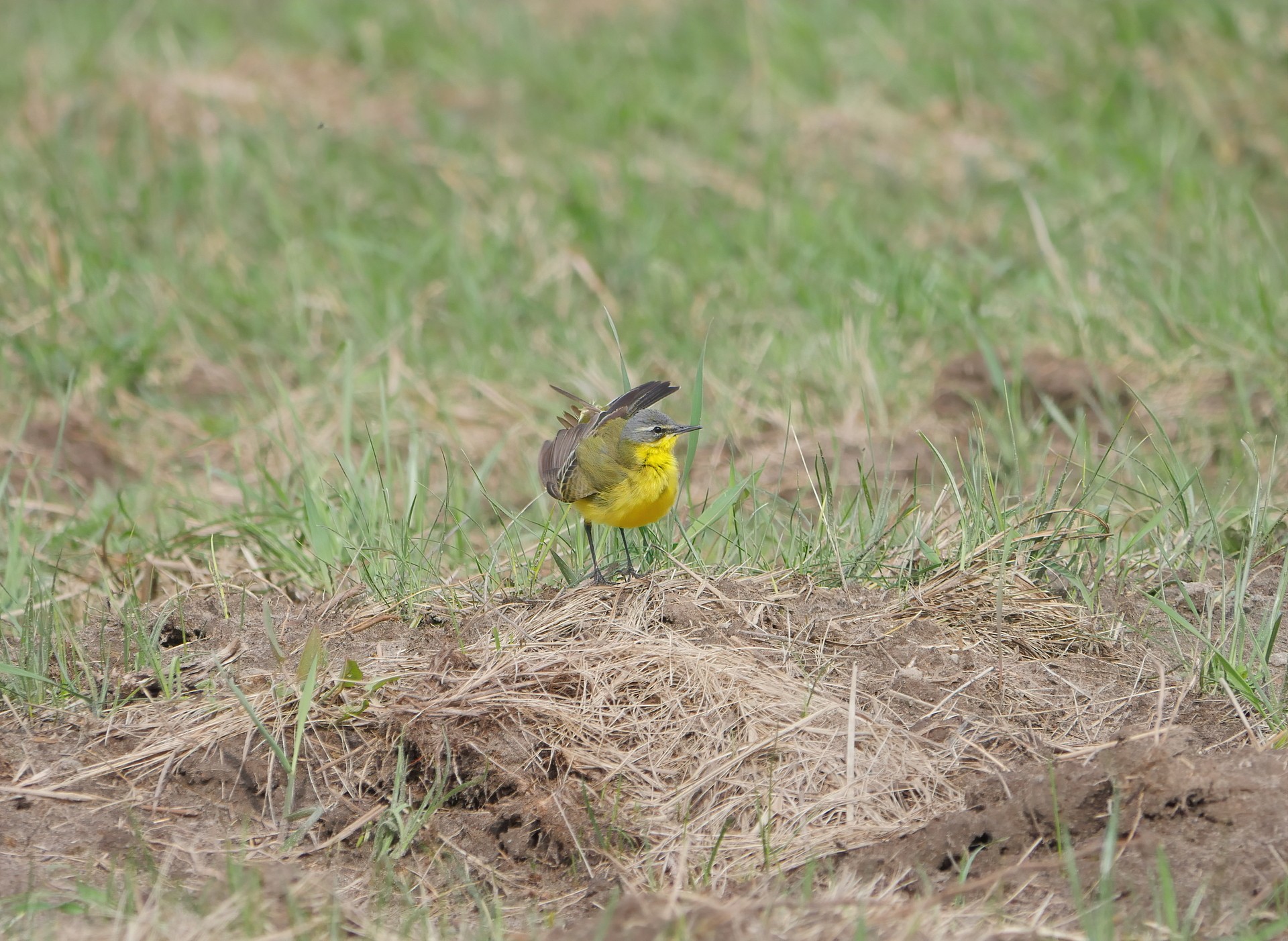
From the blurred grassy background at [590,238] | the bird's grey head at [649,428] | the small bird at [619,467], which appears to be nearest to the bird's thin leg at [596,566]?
the small bird at [619,467]

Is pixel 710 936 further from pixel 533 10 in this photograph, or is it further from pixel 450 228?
pixel 533 10

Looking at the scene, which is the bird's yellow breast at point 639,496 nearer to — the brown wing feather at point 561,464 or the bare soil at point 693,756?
the brown wing feather at point 561,464

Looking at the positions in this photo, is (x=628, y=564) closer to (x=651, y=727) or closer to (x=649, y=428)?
(x=649, y=428)

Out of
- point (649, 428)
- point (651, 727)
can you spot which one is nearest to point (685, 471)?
point (649, 428)

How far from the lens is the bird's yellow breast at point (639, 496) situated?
143 inches

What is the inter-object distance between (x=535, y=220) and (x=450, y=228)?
1.52 feet

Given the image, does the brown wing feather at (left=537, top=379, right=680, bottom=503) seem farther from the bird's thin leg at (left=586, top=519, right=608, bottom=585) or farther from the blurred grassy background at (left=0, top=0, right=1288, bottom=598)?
the blurred grassy background at (left=0, top=0, right=1288, bottom=598)

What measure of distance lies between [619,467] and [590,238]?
13.1ft

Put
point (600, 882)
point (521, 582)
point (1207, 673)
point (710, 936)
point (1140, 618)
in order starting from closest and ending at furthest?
1. point (710, 936)
2. point (600, 882)
3. point (1207, 673)
4. point (1140, 618)
5. point (521, 582)

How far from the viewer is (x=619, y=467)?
11.9ft

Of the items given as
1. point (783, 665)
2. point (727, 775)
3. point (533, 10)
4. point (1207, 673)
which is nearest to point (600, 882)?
point (727, 775)

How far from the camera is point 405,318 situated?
6672 millimetres

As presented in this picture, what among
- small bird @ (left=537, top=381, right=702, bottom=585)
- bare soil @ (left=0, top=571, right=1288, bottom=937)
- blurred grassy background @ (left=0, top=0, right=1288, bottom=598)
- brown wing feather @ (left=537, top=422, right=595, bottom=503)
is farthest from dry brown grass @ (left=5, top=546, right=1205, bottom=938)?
blurred grassy background @ (left=0, top=0, right=1288, bottom=598)

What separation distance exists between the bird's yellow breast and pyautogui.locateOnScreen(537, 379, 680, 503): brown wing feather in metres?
0.06
